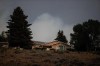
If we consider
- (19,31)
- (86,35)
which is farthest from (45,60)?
(86,35)

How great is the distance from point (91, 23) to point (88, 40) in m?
8.59

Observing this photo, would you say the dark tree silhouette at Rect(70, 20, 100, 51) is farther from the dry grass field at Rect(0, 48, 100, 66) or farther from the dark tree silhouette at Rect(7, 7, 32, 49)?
the dry grass field at Rect(0, 48, 100, 66)

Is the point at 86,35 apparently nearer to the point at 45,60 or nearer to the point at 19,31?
the point at 19,31

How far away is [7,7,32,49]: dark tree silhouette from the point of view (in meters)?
37.6

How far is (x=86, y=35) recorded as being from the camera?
53.9 metres

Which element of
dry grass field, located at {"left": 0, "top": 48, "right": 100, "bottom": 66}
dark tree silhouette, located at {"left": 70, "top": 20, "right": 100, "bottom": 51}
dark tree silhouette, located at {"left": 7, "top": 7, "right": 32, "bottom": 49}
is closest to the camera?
dry grass field, located at {"left": 0, "top": 48, "right": 100, "bottom": 66}

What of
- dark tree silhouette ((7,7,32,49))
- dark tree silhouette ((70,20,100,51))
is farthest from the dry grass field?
dark tree silhouette ((70,20,100,51))

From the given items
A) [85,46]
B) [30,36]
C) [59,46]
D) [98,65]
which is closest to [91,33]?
[85,46]

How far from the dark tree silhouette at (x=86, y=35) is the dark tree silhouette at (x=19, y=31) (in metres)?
18.8

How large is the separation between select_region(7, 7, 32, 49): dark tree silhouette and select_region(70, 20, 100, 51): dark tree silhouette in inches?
741

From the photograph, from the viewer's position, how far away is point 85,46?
52.2 m

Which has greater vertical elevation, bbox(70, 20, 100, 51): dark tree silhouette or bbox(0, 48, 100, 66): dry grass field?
bbox(70, 20, 100, 51): dark tree silhouette

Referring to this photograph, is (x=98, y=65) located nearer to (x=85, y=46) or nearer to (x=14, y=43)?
(x=14, y=43)

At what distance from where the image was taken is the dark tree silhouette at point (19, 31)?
3759cm
